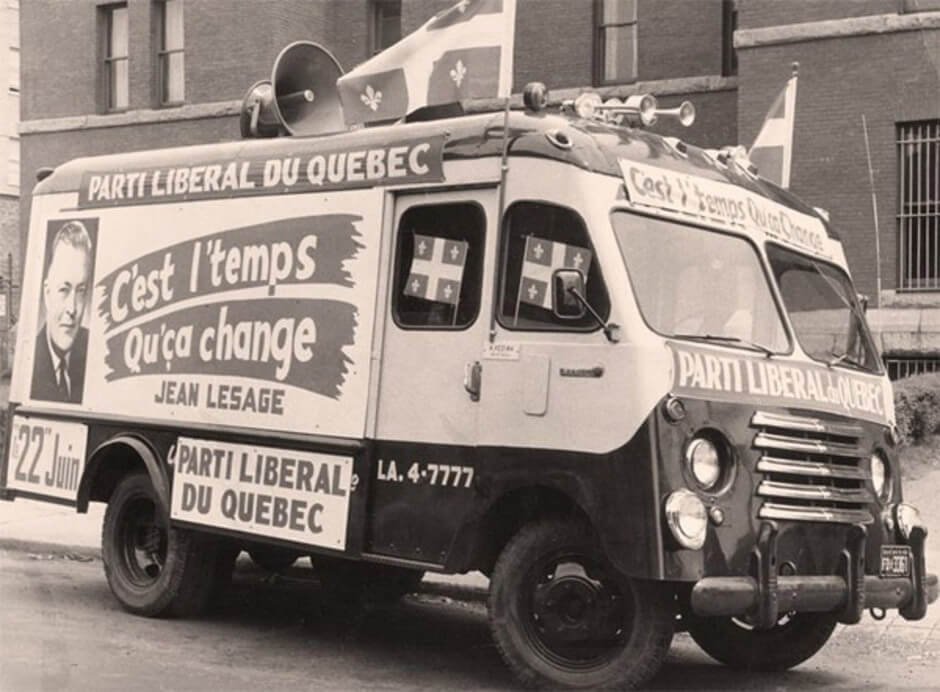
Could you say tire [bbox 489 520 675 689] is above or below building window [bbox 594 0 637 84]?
below

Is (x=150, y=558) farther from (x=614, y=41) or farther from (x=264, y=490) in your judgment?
(x=614, y=41)

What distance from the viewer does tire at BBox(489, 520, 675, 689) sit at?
686cm

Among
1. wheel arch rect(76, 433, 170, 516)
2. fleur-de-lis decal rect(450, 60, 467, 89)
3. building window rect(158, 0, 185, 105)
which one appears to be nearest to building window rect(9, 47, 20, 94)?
building window rect(158, 0, 185, 105)

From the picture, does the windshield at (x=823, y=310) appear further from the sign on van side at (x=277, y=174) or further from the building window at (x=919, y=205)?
the building window at (x=919, y=205)

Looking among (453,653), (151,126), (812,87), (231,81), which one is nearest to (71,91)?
(151,126)

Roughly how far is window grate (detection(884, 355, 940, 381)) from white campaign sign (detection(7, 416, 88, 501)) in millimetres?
11766

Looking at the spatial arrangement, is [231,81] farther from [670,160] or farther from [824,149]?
[670,160]

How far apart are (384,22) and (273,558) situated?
59.7 feet

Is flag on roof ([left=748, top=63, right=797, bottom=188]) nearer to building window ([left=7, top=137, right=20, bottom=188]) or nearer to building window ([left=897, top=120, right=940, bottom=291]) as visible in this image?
building window ([left=897, top=120, right=940, bottom=291])

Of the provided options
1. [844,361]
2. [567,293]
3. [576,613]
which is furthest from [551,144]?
[576,613]

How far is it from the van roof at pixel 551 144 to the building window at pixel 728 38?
1453 cm

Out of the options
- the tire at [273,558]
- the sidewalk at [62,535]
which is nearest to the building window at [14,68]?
the sidewalk at [62,535]

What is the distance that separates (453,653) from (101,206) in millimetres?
3764

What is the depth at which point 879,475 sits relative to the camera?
7.86 metres
